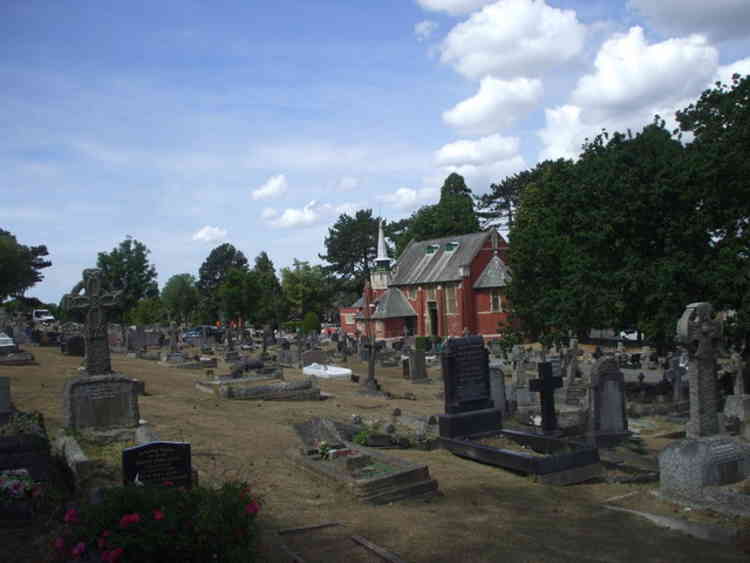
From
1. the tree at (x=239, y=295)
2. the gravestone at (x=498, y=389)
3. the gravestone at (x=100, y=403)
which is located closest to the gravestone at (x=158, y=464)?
the gravestone at (x=100, y=403)

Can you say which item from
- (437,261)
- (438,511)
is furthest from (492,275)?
(438,511)

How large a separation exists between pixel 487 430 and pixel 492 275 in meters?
39.5

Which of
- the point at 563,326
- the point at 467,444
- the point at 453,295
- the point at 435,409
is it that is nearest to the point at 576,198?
the point at 563,326

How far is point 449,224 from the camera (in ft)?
228

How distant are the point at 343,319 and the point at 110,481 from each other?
5995cm

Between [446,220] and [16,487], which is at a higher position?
[446,220]

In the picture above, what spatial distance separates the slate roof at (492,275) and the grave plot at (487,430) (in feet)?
124

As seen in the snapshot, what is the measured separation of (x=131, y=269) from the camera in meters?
67.4

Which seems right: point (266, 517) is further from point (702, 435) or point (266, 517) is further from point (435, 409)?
point (435, 409)

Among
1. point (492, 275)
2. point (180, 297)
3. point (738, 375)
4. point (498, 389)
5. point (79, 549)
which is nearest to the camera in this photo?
point (79, 549)

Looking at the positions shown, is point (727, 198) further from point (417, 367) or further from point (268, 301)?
point (268, 301)

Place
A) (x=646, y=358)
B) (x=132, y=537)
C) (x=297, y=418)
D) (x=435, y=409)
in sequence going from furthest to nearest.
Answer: (x=646, y=358) → (x=435, y=409) → (x=297, y=418) → (x=132, y=537)

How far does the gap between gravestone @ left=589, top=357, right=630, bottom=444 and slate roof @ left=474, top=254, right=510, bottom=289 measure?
37.1 m

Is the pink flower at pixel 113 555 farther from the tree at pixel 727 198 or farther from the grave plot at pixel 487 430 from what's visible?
the tree at pixel 727 198
